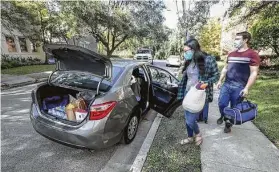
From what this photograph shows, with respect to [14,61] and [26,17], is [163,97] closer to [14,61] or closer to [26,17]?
[26,17]

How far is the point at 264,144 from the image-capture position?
3.46 m

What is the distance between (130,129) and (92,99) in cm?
98

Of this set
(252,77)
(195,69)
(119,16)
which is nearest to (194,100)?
(195,69)

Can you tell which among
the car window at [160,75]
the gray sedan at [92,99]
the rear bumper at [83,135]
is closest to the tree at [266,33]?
the car window at [160,75]

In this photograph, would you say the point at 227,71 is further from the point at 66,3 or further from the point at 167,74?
the point at 66,3

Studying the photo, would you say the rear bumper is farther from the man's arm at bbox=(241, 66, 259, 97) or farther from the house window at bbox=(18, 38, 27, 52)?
the house window at bbox=(18, 38, 27, 52)

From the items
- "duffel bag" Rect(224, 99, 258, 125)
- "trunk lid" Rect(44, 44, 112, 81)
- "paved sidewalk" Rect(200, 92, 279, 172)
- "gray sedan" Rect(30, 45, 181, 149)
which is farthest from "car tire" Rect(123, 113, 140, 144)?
"duffel bag" Rect(224, 99, 258, 125)

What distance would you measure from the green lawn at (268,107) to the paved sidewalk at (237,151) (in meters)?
0.18

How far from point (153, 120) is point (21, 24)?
7904 mm

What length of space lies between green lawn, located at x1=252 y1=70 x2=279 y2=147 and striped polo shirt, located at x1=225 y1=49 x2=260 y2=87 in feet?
4.33

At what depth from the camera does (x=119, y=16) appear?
17000mm

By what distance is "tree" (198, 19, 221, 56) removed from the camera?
75.9ft

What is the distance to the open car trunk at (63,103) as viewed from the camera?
303 centimetres

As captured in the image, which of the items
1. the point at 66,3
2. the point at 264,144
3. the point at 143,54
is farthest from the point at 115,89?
the point at 143,54
